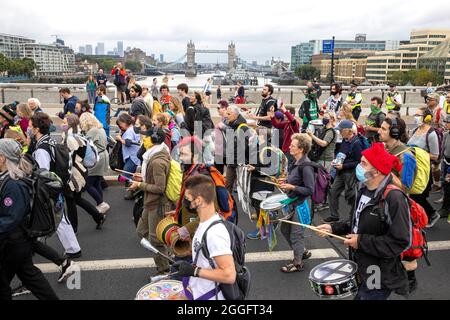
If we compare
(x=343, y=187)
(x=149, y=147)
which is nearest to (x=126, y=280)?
(x=149, y=147)

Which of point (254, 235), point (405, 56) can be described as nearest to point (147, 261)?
point (254, 235)

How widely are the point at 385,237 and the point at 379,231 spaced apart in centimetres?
10

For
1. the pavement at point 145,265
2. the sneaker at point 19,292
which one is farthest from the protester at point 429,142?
the sneaker at point 19,292

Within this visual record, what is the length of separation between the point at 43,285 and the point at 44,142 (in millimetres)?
1899

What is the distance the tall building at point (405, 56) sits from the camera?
166750mm

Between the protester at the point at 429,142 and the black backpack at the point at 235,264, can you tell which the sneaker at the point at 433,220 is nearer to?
the protester at the point at 429,142

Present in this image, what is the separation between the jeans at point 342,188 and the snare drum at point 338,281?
115 inches

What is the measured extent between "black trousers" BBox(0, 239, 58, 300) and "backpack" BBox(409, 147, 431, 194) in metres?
4.65

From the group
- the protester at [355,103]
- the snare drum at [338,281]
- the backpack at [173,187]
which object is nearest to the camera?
the snare drum at [338,281]

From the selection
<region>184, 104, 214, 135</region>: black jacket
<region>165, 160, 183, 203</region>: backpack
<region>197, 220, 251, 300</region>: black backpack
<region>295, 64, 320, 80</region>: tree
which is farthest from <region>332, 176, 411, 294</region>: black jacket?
<region>295, 64, 320, 80</region>: tree

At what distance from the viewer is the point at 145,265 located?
559cm

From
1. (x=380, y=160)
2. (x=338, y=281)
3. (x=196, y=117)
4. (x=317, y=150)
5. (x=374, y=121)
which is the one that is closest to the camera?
(x=380, y=160)

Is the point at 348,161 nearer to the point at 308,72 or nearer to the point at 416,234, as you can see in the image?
the point at 416,234

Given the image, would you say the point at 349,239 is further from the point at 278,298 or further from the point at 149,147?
the point at 149,147
